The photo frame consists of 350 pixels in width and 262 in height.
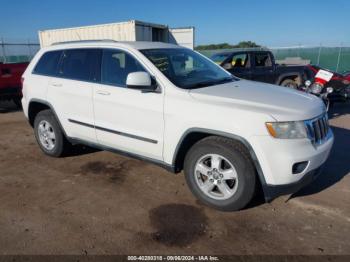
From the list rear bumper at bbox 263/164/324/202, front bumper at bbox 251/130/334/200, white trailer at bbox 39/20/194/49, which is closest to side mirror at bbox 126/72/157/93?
front bumper at bbox 251/130/334/200

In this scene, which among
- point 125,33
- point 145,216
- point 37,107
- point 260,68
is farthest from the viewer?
point 125,33

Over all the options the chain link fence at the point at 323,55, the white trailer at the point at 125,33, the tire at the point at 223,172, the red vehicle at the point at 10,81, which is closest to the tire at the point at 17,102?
the red vehicle at the point at 10,81

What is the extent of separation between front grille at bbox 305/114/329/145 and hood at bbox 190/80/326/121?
0.06 metres

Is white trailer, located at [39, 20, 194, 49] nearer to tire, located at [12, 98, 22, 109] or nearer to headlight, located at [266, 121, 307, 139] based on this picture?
tire, located at [12, 98, 22, 109]

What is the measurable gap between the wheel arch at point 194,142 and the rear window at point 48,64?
8.39 feet

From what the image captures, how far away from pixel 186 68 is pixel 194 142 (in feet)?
4.00

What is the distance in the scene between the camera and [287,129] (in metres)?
2.96

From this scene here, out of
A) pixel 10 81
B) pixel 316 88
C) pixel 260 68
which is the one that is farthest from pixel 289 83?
pixel 10 81

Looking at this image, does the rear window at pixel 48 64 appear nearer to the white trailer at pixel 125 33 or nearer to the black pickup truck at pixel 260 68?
the black pickup truck at pixel 260 68

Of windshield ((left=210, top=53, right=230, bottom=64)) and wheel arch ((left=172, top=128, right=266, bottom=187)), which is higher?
windshield ((left=210, top=53, right=230, bottom=64))

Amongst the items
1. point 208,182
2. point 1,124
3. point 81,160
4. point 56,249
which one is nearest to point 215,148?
point 208,182

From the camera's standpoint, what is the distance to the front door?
3611mm

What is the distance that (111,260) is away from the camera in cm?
270

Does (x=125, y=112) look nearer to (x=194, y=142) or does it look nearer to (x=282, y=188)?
(x=194, y=142)
